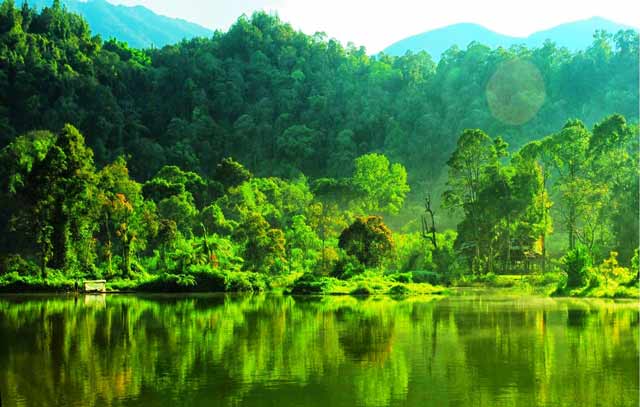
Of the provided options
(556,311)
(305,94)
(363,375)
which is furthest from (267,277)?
(305,94)

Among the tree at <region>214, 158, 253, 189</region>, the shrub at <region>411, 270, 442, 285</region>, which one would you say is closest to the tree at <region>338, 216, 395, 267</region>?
the shrub at <region>411, 270, 442, 285</region>

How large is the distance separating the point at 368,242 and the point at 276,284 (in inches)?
226

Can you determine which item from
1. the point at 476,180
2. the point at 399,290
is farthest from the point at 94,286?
the point at 476,180

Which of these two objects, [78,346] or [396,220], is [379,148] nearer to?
[396,220]

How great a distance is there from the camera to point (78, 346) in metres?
18.8

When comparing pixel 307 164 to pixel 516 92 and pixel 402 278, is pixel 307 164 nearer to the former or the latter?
pixel 516 92

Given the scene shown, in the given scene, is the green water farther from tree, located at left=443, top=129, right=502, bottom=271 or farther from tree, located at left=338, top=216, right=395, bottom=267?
tree, located at left=443, top=129, right=502, bottom=271

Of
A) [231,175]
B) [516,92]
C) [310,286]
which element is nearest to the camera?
[310,286]

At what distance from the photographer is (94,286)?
4281 centimetres

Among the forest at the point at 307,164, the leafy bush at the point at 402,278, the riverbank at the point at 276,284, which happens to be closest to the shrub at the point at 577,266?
the forest at the point at 307,164

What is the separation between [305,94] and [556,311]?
267 ft

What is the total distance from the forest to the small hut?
81 centimetres

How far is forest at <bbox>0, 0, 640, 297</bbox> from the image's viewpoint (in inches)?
1826

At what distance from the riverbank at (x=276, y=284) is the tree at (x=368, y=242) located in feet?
4.36
